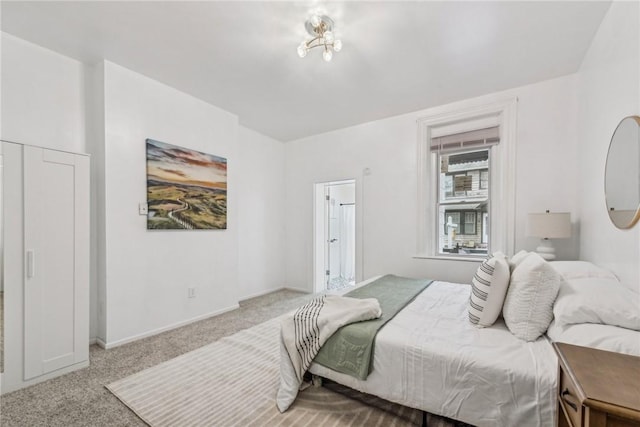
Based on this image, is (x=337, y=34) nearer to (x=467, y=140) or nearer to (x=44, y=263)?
(x=467, y=140)

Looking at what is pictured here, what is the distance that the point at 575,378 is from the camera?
2.76ft

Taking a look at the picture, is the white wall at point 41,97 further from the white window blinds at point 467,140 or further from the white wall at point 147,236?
the white window blinds at point 467,140

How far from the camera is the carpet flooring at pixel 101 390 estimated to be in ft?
5.32

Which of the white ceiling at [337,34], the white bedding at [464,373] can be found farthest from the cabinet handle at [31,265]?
the white bedding at [464,373]

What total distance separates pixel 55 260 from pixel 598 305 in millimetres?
3531

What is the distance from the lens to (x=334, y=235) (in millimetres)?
5379

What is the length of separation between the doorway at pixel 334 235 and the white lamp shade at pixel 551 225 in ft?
7.69

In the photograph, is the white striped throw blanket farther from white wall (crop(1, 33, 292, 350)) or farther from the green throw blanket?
white wall (crop(1, 33, 292, 350))

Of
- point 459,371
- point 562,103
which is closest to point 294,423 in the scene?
point 459,371

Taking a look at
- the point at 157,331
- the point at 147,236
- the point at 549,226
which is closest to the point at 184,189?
the point at 147,236

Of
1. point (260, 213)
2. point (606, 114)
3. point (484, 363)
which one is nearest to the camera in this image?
point (484, 363)

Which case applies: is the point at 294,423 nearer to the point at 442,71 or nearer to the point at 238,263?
the point at 238,263

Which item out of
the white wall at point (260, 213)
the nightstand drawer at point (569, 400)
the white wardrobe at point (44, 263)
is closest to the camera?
the nightstand drawer at point (569, 400)

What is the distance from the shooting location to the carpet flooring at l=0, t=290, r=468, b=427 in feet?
5.32
